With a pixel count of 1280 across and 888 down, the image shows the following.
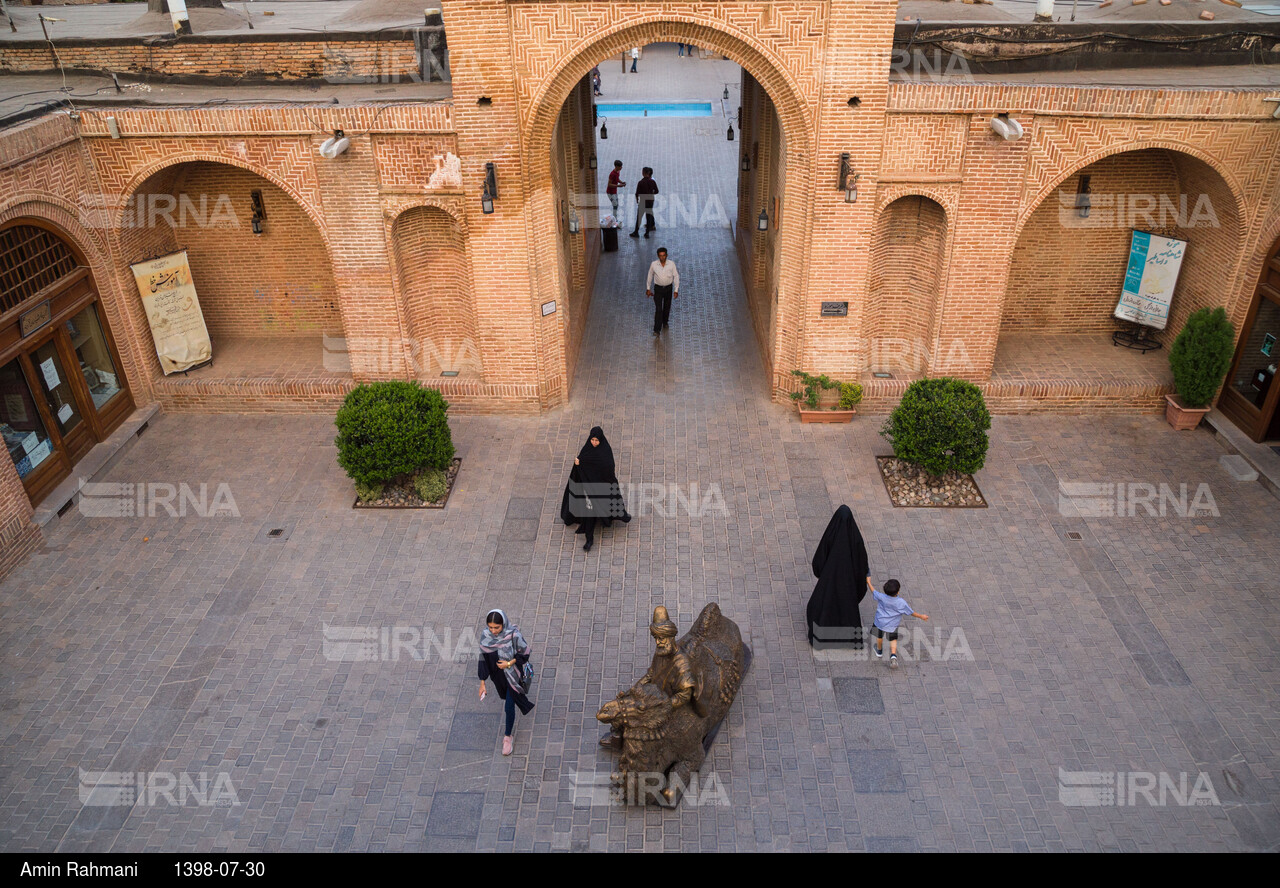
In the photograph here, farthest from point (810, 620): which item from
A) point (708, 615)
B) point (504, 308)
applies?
point (504, 308)

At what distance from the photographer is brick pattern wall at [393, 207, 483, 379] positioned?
12.6 meters

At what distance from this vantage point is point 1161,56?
13133 mm

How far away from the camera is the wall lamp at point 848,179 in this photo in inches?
456

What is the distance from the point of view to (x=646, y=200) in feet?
65.2

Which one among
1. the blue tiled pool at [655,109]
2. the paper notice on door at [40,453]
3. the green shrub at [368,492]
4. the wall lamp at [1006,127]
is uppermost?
the wall lamp at [1006,127]

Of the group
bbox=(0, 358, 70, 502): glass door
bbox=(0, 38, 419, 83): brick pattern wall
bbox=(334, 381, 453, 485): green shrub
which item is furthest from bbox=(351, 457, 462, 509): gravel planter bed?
bbox=(0, 38, 419, 83): brick pattern wall

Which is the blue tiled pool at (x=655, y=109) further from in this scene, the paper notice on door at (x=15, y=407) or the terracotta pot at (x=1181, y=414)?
the paper notice on door at (x=15, y=407)

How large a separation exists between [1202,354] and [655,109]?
2260cm

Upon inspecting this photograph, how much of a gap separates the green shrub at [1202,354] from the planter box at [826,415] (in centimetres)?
435

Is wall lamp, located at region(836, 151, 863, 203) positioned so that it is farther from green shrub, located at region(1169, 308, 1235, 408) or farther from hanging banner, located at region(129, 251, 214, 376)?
hanging banner, located at region(129, 251, 214, 376)

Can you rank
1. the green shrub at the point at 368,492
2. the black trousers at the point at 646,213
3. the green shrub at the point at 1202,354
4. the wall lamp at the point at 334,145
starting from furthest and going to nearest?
the black trousers at the point at 646,213 → the green shrub at the point at 1202,354 → the green shrub at the point at 368,492 → the wall lamp at the point at 334,145

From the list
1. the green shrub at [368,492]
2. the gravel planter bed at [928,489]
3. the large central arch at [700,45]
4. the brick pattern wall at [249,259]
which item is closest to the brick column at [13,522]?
the green shrub at [368,492]
